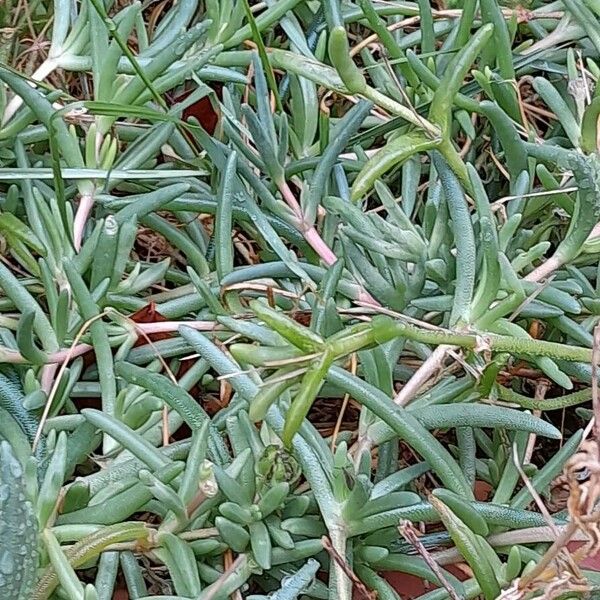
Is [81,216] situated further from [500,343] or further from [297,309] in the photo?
[500,343]

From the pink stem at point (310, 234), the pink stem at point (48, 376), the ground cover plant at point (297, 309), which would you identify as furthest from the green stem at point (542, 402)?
the pink stem at point (48, 376)

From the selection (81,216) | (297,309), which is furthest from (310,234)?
(81,216)

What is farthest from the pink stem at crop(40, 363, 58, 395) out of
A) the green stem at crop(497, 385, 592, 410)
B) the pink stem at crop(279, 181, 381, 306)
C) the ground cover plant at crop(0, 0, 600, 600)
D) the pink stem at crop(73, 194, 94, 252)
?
the green stem at crop(497, 385, 592, 410)

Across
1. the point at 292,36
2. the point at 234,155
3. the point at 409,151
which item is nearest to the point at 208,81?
the point at 292,36

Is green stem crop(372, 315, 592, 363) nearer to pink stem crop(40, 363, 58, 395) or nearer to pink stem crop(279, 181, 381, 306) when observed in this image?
pink stem crop(279, 181, 381, 306)

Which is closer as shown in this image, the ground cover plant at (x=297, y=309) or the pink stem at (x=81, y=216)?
the ground cover plant at (x=297, y=309)

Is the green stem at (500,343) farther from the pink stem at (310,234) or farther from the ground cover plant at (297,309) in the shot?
the pink stem at (310,234)

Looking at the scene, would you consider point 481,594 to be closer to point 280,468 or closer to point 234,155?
point 280,468

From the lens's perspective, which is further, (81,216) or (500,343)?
(81,216)

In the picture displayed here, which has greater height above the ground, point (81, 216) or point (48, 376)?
point (81, 216)
